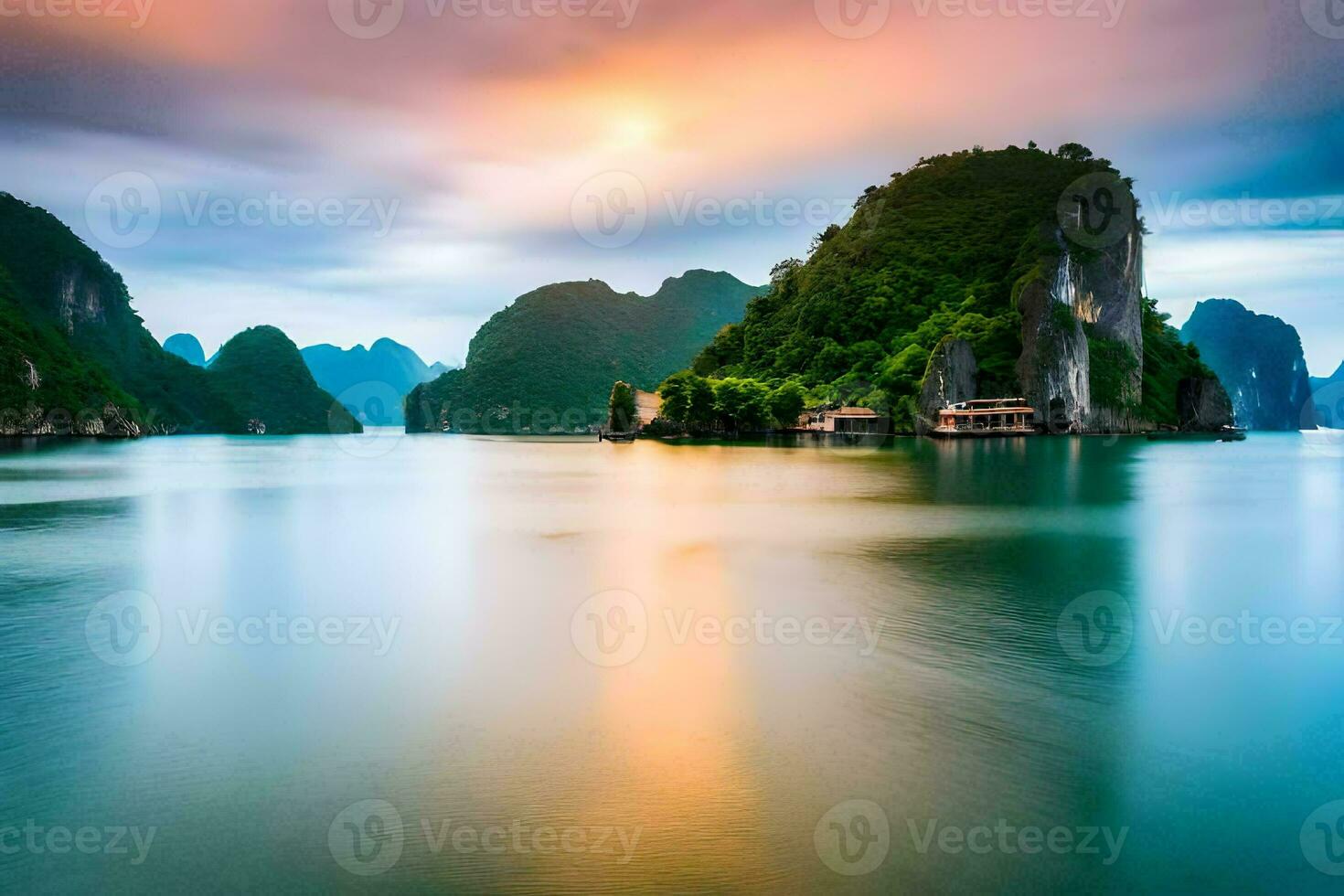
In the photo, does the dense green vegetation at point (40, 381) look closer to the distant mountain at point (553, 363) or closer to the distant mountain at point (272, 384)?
the distant mountain at point (272, 384)

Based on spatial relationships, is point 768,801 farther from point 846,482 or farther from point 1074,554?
point 846,482

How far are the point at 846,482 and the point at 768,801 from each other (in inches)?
1265

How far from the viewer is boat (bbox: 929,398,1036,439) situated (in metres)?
92.1

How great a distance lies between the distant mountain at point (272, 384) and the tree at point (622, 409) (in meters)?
111

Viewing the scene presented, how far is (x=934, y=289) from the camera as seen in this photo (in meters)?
118

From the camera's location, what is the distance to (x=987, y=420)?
3725 inches

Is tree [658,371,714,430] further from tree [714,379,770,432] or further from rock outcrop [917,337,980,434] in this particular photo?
rock outcrop [917,337,980,434]

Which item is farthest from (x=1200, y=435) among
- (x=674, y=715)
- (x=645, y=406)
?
(x=674, y=715)

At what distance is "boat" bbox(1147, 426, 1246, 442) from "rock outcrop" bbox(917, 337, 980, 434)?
28.8 meters

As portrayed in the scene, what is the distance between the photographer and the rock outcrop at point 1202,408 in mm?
119375

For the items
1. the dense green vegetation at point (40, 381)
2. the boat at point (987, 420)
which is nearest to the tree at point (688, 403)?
the boat at point (987, 420)

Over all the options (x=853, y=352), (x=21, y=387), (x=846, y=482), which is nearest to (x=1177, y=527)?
(x=846, y=482)

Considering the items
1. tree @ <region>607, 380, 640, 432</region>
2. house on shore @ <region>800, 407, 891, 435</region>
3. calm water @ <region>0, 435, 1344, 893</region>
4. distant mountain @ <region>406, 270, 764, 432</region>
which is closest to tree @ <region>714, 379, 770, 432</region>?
house on shore @ <region>800, 407, 891, 435</region>

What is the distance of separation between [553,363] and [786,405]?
8114 cm
